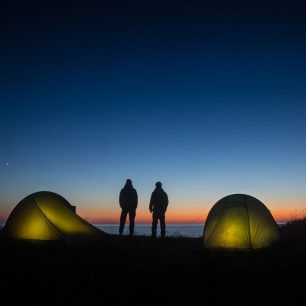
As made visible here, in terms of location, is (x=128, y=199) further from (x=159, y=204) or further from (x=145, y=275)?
(x=145, y=275)

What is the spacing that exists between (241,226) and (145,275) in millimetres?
6232

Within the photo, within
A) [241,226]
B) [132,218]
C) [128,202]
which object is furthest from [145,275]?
[132,218]

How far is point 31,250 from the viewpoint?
37.8 ft

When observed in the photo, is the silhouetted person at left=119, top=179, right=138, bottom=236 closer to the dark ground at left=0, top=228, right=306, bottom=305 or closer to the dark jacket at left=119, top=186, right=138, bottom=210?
the dark jacket at left=119, top=186, right=138, bottom=210

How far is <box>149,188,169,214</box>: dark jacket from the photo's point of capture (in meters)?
18.5

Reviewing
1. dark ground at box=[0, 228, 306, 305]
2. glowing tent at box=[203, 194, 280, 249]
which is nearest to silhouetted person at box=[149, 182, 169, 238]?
glowing tent at box=[203, 194, 280, 249]

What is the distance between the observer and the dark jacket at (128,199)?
1827cm

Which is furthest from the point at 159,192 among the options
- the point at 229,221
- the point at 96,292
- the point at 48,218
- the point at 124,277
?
the point at 96,292

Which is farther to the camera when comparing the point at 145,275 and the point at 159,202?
the point at 159,202

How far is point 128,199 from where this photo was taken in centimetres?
1827

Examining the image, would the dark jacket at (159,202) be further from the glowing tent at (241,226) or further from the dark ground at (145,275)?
the dark ground at (145,275)

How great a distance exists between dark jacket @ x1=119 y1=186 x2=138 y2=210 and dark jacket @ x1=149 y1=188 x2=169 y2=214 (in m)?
0.85

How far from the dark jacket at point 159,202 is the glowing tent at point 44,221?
4939 mm

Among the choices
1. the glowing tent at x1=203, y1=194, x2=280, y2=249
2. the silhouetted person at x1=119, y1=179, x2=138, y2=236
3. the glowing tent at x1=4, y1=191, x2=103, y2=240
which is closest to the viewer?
the glowing tent at x1=4, y1=191, x2=103, y2=240
